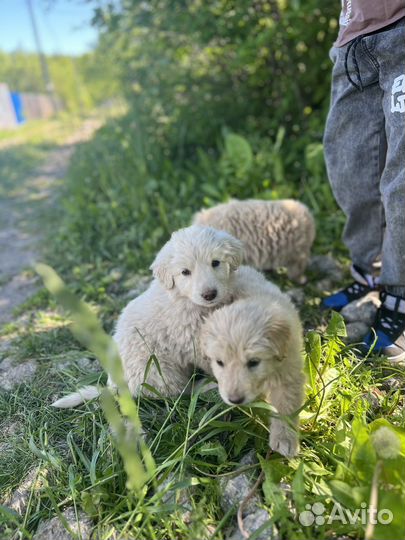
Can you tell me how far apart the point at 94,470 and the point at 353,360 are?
1398mm

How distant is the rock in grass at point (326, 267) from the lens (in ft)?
11.7

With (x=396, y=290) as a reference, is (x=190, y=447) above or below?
below

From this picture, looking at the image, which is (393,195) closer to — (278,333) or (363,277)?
(363,277)

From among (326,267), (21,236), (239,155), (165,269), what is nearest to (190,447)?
(165,269)

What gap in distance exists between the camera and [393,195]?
2393mm

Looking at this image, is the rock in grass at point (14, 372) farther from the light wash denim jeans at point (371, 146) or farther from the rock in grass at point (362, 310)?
the light wash denim jeans at point (371, 146)

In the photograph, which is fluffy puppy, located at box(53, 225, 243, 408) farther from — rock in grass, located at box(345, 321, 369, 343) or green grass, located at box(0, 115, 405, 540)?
rock in grass, located at box(345, 321, 369, 343)

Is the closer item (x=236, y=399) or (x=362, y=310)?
(x=236, y=399)

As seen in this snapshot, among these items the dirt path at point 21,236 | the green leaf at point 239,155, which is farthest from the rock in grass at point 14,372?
the green leaf at point 239,155

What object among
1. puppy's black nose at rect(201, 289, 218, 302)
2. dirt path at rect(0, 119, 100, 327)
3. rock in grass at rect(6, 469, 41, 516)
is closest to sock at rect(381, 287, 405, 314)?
puppy's black nose at rect(201, 289, 218, 302)

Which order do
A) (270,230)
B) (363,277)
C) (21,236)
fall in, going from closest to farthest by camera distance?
(363,277)
(270,230)
(21,236)

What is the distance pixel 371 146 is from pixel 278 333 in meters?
1.59

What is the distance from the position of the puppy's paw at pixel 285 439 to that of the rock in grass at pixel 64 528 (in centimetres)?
81

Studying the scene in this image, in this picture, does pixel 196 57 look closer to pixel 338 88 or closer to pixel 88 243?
pixel 88 243
